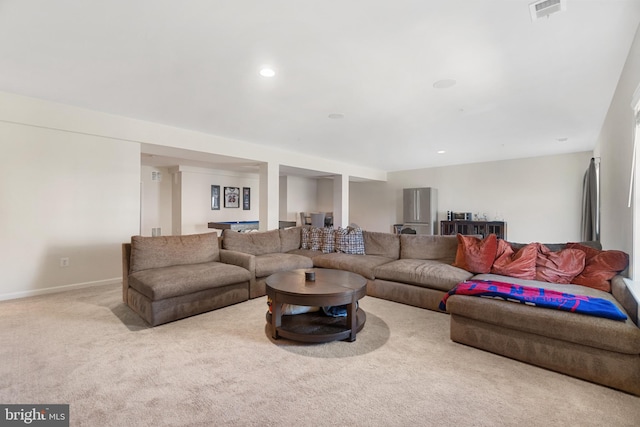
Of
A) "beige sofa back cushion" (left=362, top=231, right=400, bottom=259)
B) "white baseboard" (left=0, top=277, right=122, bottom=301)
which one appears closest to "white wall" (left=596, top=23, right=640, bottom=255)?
"beige sofa back cushion" (left=362, top=231, right=400, bottom=259)

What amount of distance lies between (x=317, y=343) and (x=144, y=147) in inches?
166

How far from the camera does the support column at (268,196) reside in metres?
6.04

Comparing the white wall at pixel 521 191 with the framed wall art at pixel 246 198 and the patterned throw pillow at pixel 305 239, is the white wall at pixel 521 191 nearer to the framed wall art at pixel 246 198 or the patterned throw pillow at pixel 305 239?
the framed wall art at pixel 246 198

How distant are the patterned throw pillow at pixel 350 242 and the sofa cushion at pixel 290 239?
78 cm

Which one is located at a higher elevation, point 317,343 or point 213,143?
point 213,143

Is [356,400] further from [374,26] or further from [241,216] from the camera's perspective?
[241,216]

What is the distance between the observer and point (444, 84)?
3.12 meters

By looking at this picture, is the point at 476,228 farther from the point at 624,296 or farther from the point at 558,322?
the point at 558,322

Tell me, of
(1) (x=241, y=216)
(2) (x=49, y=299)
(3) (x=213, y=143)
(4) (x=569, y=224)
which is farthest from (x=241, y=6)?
(4) (x=569, y=224)

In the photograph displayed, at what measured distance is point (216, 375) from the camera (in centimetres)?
198

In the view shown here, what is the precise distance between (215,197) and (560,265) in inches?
300

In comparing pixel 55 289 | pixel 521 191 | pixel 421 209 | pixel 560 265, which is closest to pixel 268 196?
pixel 55 289

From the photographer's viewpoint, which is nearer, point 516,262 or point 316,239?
point 516,262

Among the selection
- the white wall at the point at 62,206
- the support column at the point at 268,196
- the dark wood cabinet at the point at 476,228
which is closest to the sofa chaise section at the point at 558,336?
the support column at the point at 268,196
